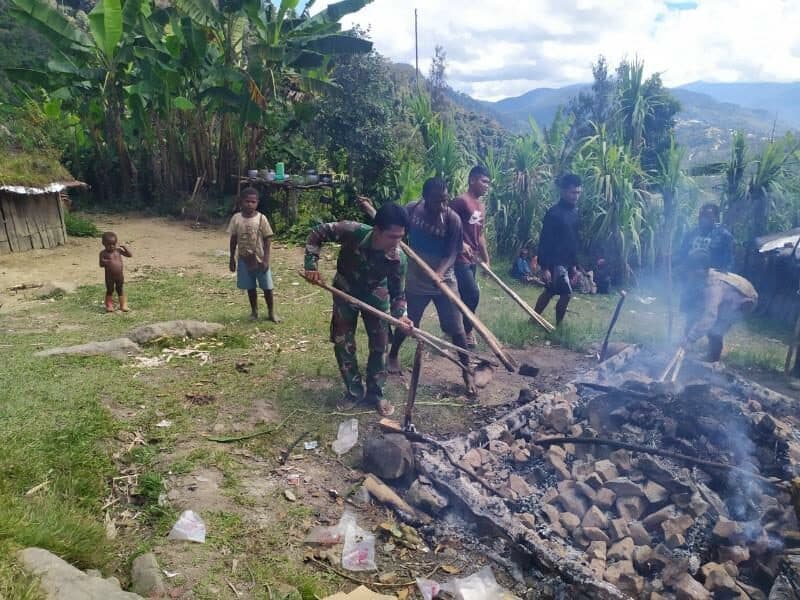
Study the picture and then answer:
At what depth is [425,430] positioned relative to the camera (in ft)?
14.2

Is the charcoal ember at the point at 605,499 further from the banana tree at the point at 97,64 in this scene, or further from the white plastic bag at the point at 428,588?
the banana tree at the point at 97,64

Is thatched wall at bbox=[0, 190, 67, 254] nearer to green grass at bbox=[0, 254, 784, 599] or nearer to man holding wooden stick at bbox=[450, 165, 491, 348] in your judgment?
green grass at bbox=[0, 254, 784, 599]

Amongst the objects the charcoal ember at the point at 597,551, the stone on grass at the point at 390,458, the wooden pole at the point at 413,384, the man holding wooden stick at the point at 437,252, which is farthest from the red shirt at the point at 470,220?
the charcoal ember at the point at 597,551

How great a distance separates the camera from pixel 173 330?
6.00 m

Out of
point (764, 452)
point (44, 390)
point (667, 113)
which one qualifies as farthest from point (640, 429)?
point (667, 113)

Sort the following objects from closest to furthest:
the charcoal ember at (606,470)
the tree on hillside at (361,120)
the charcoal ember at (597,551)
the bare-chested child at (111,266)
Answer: the charcoal ember at (597,551) < the charcoal ember at (606,470) < the bare-chested child at (111,266) < the tree on hillside at (361,120)

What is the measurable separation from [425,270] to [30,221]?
952 cm

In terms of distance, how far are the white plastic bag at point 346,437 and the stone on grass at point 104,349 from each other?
8.12 feet

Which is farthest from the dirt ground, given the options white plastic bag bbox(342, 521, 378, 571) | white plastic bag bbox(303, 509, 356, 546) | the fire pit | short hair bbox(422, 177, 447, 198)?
the fire pit

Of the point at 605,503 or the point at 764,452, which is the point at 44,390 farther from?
the point at 764,452

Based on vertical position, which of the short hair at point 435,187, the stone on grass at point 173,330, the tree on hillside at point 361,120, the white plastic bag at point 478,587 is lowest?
the white plastic bag at point 478,587

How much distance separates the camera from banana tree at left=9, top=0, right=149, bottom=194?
11.7m

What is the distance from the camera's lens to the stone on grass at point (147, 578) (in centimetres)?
259

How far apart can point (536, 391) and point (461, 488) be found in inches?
72.9
